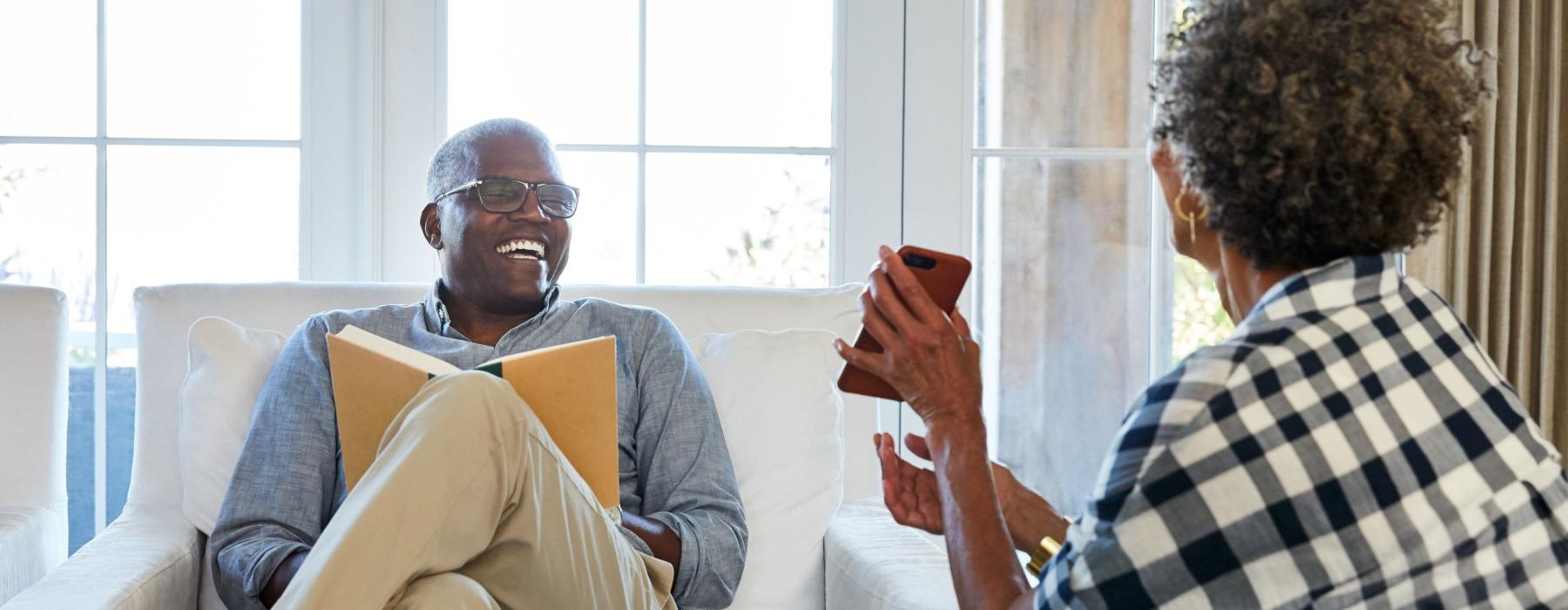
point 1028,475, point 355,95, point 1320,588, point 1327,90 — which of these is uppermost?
point 355,95

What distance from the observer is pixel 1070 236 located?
9.14 feet

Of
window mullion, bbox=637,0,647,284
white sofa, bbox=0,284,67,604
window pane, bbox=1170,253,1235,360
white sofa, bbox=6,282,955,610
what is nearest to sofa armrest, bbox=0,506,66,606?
white sofa, bbox=0,284,67,604

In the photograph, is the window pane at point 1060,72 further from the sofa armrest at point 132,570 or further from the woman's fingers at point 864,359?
the sofa armrest at point 132,570

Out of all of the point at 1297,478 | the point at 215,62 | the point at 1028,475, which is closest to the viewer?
the point at 1297,478

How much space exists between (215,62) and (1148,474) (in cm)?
224

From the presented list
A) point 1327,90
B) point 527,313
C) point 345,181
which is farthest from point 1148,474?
point 345,181

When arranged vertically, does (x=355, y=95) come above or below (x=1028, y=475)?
above

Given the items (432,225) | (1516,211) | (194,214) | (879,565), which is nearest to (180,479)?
(432,225)

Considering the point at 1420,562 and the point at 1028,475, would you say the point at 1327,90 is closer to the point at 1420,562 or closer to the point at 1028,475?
the point at 1420,562

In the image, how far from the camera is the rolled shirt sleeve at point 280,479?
175 cm

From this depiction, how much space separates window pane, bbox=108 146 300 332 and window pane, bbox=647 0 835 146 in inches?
29.5

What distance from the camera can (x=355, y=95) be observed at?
2.62m

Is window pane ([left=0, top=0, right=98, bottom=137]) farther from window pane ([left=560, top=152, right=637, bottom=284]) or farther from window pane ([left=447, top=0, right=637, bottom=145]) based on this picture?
window pane ([left=560, top=152, right=637, bottom=284])

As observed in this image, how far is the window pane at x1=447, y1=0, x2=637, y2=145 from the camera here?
2648 mm
